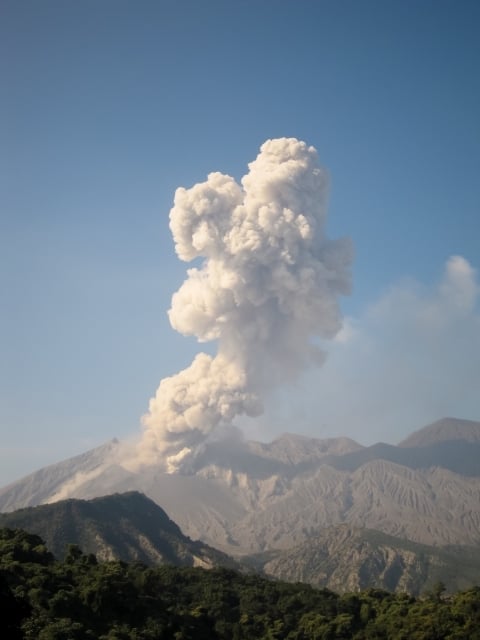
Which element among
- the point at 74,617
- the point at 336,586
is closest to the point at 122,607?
the point at 74,617

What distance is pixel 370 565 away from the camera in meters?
167

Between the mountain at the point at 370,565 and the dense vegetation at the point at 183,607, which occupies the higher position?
the dense vegetation at the point at 183,607

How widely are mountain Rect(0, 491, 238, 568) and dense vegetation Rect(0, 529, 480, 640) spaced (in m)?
43.6

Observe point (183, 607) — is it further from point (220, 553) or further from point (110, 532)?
point (220, 553)

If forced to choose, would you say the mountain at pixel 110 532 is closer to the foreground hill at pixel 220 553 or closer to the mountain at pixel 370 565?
the foreground hill at pixel 220 553

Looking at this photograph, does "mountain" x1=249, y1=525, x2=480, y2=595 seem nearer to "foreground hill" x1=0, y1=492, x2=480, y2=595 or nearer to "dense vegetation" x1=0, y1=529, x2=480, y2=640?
"foreground hill" x1=0, y1=492, x2=480, y2=595

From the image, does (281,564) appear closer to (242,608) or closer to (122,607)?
(242,608)

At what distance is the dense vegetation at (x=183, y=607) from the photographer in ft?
114

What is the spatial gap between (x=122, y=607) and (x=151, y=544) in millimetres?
75026

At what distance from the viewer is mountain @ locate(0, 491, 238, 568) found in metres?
101

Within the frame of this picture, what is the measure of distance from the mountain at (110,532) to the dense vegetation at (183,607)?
43572 mm

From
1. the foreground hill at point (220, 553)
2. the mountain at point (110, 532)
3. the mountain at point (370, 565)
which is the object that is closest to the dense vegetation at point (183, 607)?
the foreground hill at point (220, 553)

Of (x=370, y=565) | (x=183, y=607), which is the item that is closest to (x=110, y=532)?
(x=183, y=607)

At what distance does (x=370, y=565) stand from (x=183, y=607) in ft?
437
